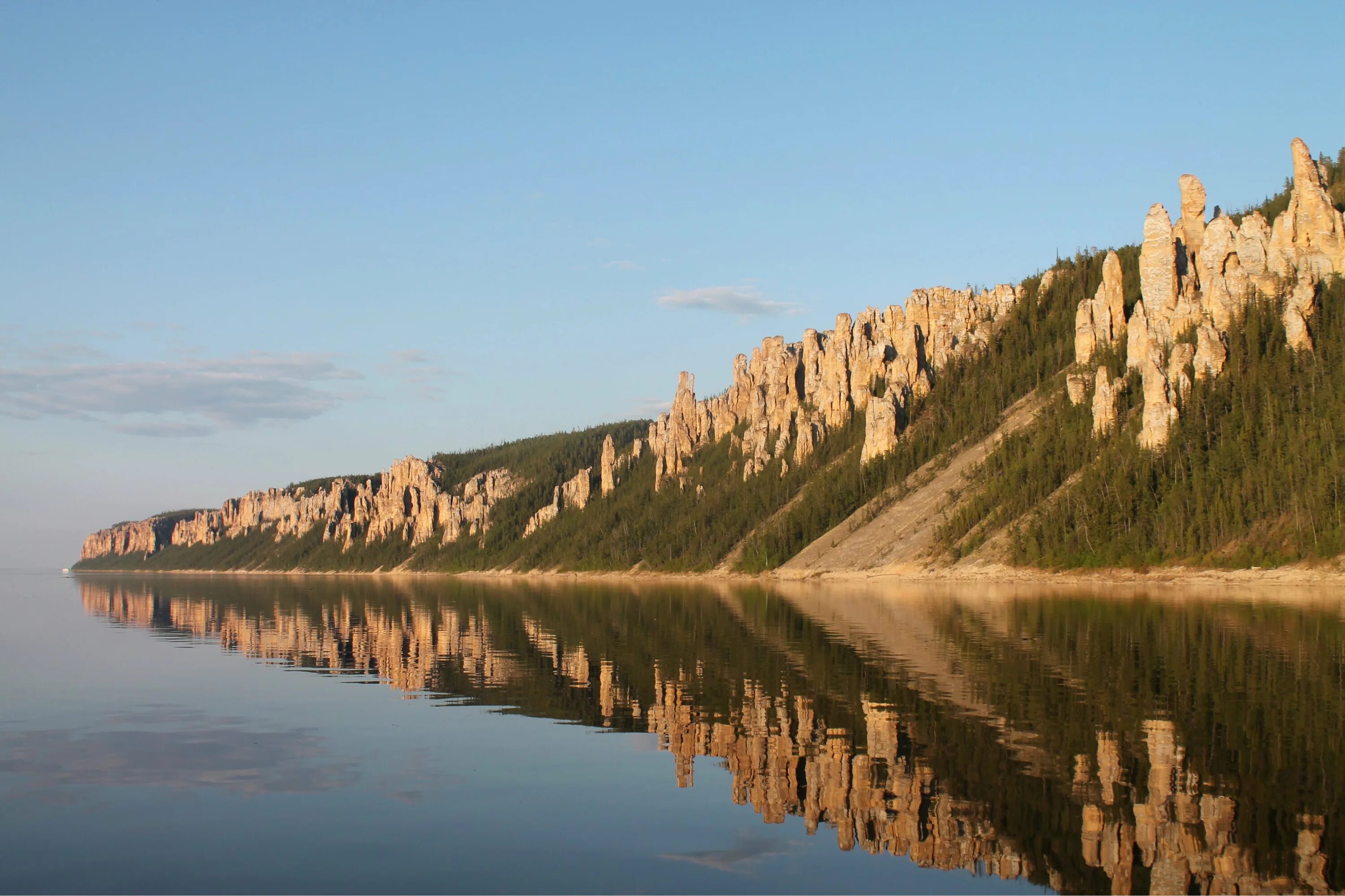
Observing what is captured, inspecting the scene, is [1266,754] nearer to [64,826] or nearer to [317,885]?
[317,885]

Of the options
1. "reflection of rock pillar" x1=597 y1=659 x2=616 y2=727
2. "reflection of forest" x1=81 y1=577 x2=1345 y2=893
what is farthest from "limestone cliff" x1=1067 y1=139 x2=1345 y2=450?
"reflection of rock pillar" x1=597 y1=659 x2=616 y2=727

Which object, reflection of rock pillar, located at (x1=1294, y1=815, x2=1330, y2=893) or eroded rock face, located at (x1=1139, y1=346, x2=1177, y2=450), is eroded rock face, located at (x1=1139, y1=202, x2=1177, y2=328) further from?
reflection of rock pillar, located at (x1=1294, y1=815, x2=1330, y2=893)

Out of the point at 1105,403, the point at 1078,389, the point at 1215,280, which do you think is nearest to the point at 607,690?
the point at 1105,403

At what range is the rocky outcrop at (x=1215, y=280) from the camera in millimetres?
153375

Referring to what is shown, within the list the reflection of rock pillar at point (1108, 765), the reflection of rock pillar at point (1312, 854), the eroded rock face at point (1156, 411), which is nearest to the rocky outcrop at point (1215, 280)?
the eroded rock face at point (1156, 411)

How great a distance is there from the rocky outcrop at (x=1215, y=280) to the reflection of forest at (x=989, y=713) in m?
92.2

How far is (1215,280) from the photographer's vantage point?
6737 inches

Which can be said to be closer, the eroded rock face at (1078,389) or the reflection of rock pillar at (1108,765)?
the reflection of rock pillar at (1108,765)

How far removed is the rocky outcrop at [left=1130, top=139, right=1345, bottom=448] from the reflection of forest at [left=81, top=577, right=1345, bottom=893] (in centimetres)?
9222

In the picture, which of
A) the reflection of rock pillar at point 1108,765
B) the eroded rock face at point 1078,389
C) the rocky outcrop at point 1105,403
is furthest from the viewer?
the eroded rock face at point 1078,389

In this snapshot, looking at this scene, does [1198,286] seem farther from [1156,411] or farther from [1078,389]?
[1156,411]

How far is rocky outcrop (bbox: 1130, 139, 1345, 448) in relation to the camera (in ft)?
503

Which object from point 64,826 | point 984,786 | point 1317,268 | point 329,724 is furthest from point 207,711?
point 1317,268

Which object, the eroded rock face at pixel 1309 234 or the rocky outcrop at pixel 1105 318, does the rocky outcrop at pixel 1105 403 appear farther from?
the eroded rock face at pixel 1309 234
